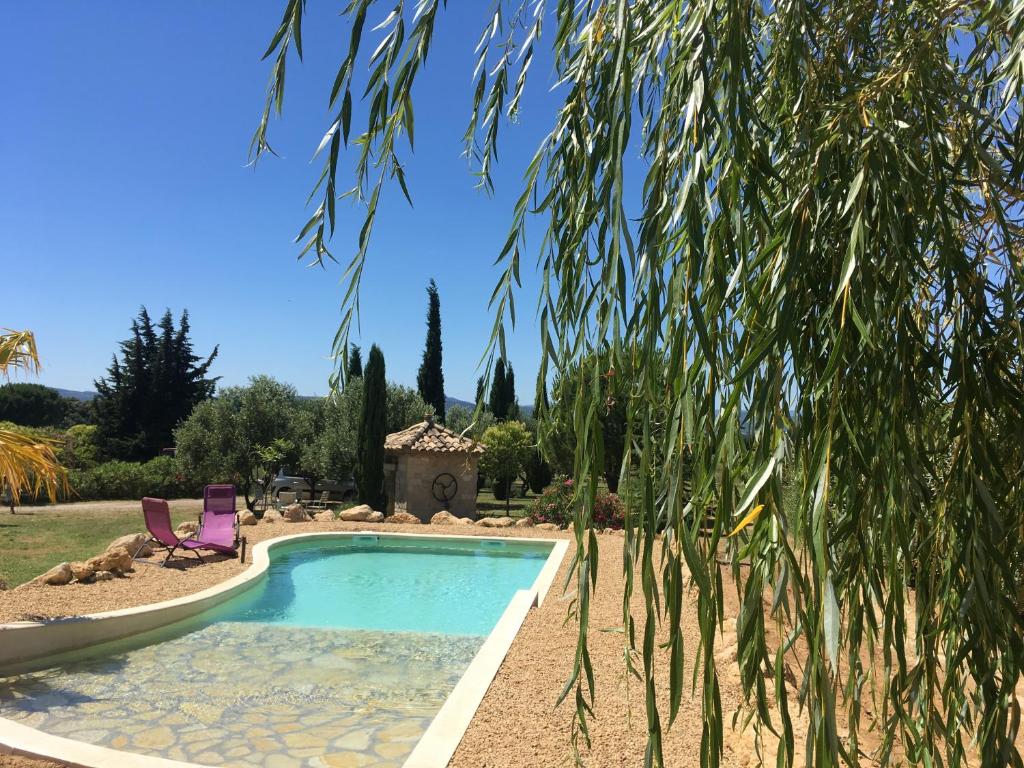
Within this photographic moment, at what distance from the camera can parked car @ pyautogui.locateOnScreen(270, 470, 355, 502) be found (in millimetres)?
21094

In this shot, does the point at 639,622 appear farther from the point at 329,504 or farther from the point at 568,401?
the point at 329,504

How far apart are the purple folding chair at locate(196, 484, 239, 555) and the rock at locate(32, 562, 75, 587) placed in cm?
235

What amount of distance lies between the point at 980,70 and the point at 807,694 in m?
2.08

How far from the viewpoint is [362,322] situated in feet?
5.58

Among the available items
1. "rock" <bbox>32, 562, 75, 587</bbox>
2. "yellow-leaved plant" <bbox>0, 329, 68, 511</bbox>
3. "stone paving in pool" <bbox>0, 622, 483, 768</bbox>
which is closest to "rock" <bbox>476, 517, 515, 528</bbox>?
"stone paving in pool" <bbox>0, 622, 483, 768</bbox>

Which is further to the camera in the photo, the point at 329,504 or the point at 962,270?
the point at 329,504

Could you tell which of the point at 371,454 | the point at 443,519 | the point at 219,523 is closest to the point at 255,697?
the point at 219,523

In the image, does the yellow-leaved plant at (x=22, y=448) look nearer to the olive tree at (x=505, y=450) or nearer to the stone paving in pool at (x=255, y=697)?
the stone paving in pool at (x=255, y=697)

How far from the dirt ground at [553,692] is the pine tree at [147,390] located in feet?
75.5

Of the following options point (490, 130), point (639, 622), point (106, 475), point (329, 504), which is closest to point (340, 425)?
point (329, 504)

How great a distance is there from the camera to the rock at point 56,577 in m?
7.96

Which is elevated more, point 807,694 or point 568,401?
point 568,401

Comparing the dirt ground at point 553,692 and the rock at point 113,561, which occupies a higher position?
the rock at point 113,561

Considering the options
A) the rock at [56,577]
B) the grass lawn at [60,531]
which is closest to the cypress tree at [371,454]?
the grass lawn at [60,531]
